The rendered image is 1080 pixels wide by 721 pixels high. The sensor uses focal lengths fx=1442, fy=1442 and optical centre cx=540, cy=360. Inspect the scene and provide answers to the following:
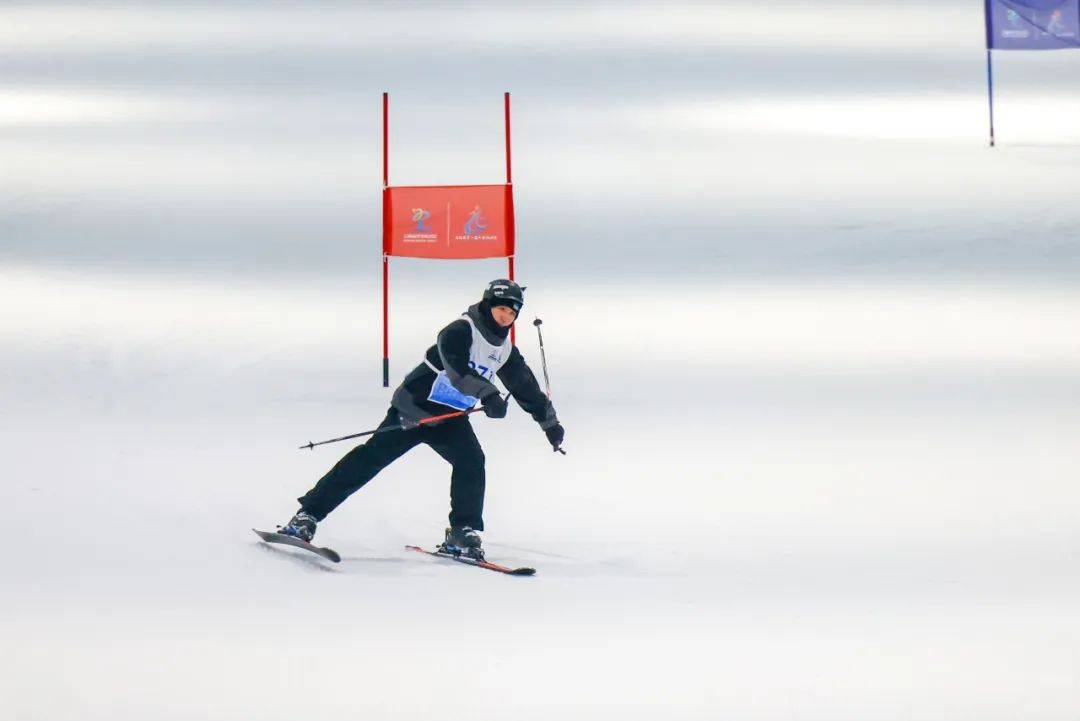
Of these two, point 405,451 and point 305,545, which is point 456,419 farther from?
point 305,545

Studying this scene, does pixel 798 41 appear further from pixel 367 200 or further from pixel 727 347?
pixel 727 347

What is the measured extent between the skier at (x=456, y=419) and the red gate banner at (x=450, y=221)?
2.61 meters

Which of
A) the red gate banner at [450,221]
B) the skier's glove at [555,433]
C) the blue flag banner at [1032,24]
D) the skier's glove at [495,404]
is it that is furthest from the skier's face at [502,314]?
the blue flag banner at [1032,24]

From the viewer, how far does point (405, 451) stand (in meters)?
5.34

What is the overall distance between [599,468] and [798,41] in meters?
8.62

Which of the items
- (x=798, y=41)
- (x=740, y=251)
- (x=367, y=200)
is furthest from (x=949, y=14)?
(x=367, y=200)

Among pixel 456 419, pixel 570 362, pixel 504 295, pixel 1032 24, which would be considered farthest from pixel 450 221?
pixel 1032 24

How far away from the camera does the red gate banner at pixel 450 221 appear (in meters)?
7.95

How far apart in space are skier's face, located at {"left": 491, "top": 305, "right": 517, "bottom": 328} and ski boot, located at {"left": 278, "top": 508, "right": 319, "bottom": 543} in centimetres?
102

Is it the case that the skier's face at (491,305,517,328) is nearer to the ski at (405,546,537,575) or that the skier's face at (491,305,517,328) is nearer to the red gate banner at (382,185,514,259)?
the ski at (405,546,537,575)

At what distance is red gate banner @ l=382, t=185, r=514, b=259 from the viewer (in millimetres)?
7945

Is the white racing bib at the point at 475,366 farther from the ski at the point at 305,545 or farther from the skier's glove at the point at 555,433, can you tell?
the ski at the point at 305,545

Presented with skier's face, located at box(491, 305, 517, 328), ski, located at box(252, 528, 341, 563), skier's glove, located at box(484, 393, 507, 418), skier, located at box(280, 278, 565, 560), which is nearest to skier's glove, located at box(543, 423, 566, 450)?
skier, located at box(280, 278, 565, 560)

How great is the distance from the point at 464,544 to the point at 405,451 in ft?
1.34
